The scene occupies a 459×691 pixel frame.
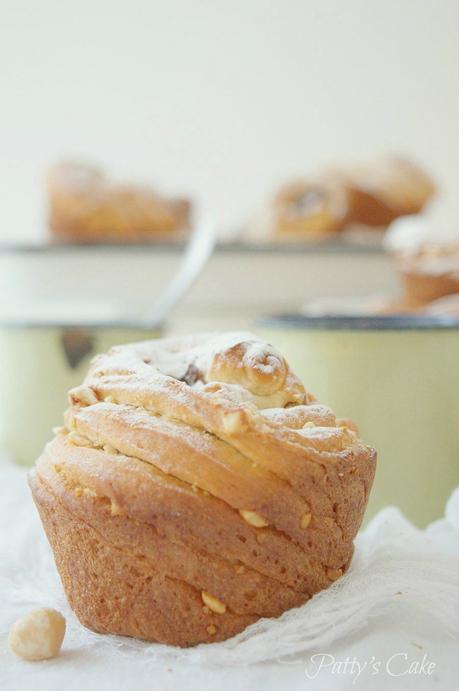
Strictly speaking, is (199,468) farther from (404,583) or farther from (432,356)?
(432,356)

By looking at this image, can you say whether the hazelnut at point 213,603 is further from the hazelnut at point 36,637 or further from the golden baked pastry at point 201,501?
the hazelnut at point 36,637

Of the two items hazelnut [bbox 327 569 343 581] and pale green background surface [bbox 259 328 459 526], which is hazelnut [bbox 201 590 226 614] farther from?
pale green background surface [bbox 259 328 459 526]

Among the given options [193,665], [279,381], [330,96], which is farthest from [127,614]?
[330,96]

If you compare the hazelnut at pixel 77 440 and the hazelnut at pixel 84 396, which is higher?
the hazelnut at pixel 84 396

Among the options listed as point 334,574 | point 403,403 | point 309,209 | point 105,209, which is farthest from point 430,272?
point 105,209

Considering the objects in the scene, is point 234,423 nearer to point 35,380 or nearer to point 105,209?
point 35,380

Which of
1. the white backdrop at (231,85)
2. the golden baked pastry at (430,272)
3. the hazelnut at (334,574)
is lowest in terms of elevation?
the hazelnut at (334,574)

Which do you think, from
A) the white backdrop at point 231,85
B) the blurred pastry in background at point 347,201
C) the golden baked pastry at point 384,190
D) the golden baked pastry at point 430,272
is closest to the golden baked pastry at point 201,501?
the golden baked pastry at point 430,272
